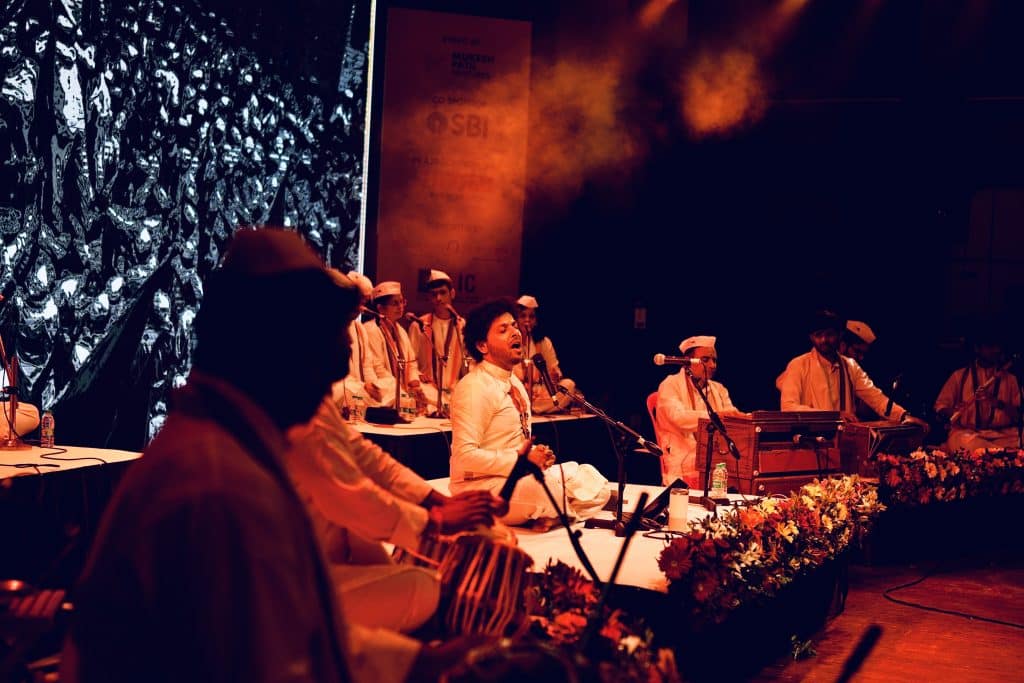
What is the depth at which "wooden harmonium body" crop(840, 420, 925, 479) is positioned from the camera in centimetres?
787

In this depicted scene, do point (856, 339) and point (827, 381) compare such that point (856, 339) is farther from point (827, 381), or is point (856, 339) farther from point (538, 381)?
point (538, 381)

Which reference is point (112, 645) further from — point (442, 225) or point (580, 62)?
point (580, 62)

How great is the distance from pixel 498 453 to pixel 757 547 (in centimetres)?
138

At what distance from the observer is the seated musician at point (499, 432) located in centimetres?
561

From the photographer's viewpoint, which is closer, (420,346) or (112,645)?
(112,645)

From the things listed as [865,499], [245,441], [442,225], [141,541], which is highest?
[442,225]

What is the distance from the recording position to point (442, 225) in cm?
1053

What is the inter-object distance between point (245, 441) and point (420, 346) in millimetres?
8445

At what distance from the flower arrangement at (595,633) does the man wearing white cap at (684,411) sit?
4381mm

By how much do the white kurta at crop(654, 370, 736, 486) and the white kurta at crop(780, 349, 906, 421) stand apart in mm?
1233

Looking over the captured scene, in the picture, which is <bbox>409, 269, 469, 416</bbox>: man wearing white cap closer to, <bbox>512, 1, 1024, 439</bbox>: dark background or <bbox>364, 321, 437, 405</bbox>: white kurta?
<bbox>364, 321, 437, 405</bbox>: white kurta

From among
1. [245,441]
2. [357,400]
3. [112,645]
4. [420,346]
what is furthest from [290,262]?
[420,346]

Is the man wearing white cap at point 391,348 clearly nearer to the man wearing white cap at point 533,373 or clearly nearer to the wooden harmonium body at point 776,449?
the man wearing white cap at point 533,373

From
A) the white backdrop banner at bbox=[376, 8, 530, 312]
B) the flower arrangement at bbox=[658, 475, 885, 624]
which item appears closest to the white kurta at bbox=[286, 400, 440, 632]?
the flower arrangement at bbox=[658, 475, 885, 624]
